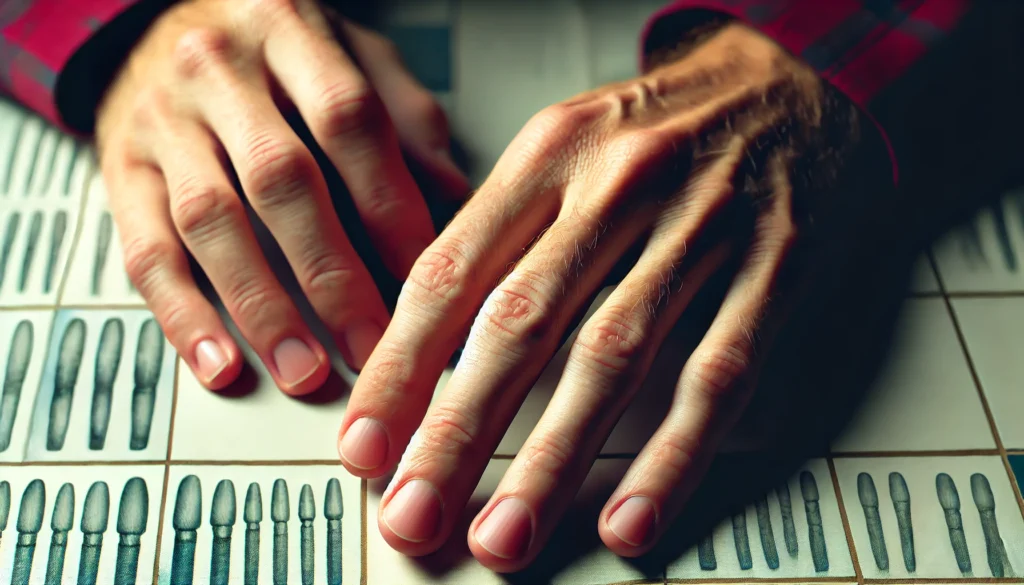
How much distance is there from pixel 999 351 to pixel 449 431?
1.52 feet

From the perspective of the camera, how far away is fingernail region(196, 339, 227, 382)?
21.8 inches

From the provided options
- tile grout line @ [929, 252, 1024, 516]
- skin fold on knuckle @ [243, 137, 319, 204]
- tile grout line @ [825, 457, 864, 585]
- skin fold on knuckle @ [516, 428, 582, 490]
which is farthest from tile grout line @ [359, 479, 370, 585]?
tile grout line @ [929, 252, 1024, 516]

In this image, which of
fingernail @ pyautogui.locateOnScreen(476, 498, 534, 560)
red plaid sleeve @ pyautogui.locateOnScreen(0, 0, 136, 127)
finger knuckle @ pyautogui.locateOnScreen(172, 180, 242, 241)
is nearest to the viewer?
fingernail @ pyautogui.locateOnScreen(476, 498, 534, 560)

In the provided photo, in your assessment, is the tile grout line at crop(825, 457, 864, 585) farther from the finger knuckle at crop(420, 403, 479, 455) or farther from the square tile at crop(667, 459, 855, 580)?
the finger knuckle at crop(420, 403, 479, 455)

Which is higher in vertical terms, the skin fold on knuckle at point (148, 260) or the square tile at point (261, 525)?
the skin fold on knuckle at point (148, 260)

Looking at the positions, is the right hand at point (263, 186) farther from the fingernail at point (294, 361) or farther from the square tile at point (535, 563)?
the square tile at point (535, 563)

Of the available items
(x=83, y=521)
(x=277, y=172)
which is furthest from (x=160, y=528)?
(x=277, y=172)

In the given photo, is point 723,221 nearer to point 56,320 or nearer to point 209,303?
point 209,303

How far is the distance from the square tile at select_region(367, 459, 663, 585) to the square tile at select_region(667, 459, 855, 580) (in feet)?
0.12

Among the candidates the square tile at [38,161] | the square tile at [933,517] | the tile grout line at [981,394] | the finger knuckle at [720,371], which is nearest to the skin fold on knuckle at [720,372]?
the finger knuckle at [720,371]

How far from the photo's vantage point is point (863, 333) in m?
0.61

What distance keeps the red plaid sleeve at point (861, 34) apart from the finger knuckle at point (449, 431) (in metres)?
0.45

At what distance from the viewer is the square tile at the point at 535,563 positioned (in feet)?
1.58

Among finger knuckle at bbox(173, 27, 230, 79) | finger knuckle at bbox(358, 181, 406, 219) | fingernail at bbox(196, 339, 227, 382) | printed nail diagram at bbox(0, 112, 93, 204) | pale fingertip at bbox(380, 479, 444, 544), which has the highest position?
finger knuckle at bbox(173, 27, 230, 79)
